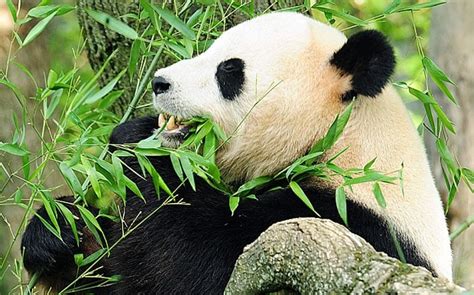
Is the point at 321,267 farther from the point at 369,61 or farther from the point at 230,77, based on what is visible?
the point at 230,77

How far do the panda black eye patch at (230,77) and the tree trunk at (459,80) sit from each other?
324cm

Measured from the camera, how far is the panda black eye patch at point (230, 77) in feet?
11.6

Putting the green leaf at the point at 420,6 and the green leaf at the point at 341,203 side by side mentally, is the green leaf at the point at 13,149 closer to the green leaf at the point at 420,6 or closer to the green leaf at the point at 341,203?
the green leaf at the point at 341,203

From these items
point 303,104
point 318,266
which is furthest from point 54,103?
point 318,266

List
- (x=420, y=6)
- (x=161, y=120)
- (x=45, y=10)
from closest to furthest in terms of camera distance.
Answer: (x=45, y=10) → (x=420, y=6) → (x=161, y=120)

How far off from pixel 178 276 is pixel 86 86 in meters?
0.80

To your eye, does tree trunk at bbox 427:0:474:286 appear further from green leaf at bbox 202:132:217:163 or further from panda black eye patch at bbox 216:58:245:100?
green leaf at bbox 202:132:217:163

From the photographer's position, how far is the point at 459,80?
6625mm

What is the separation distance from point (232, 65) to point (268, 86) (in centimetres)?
16

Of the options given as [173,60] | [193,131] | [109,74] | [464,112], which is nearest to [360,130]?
[193,131]

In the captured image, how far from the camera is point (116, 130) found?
3.62 metres

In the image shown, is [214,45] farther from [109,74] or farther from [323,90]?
[109,74]

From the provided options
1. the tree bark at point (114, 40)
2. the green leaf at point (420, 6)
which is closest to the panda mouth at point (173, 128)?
the tree bark at point (114, 40)

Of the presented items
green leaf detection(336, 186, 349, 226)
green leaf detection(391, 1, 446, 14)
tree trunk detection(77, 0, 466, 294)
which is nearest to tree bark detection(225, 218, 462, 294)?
tree trunk detection(77, 0, 466, 294)
